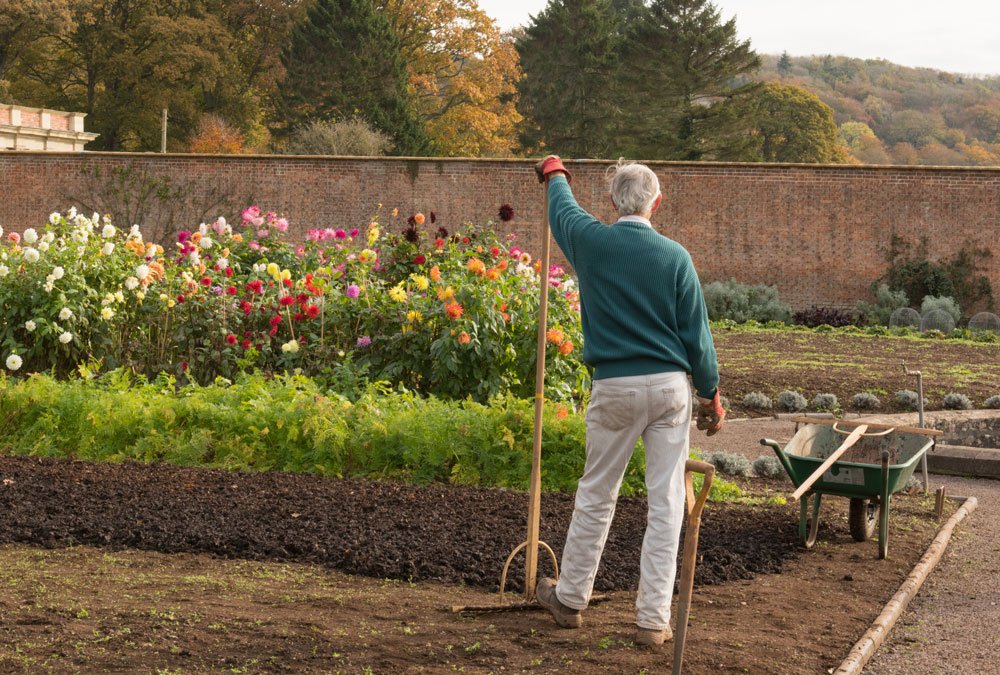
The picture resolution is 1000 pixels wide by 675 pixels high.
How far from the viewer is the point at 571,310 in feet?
25.9

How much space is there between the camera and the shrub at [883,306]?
20938 mm

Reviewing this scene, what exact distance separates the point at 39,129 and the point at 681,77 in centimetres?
2365

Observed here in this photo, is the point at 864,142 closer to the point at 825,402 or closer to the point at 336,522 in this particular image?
the point at 825,402

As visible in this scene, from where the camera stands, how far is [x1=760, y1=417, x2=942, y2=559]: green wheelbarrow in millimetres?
5512

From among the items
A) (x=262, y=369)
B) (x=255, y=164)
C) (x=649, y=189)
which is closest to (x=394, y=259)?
(x=262, y=369)

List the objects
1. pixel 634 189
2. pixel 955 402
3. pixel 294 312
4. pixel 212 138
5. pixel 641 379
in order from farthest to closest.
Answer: pixel 212 138, pixel 955 402, pixel 294 312, pixel 634 189, pixel 641 379

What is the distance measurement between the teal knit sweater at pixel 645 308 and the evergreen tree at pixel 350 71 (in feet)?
119

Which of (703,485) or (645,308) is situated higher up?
(645,308)

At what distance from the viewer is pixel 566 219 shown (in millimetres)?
4117

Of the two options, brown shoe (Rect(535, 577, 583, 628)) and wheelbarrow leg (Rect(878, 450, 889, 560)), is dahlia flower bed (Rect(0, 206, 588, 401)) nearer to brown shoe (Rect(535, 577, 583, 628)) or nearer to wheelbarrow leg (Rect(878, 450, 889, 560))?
wheelbarrow leg (Rect(878, 450, 889, 560))

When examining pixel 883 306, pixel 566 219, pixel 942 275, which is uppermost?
pixel 566 219

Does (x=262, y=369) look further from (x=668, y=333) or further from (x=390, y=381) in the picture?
(x=668, y=333)

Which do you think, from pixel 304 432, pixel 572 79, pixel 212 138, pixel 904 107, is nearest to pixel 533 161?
pixel 304 432

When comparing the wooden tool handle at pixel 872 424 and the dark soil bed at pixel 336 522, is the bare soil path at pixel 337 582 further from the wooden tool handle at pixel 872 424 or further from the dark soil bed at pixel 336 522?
the wooden tool handle at pixel 872 424
